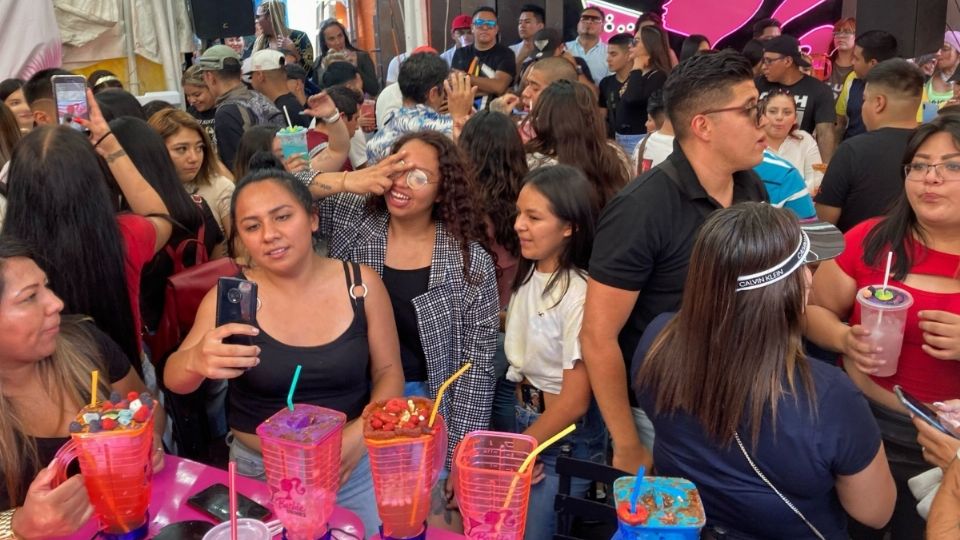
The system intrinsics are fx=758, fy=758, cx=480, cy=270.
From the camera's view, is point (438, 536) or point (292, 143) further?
point (292, 143)

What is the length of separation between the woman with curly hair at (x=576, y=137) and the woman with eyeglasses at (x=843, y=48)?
4.84m

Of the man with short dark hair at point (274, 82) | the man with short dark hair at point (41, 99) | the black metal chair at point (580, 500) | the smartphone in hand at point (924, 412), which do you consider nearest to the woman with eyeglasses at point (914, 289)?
the smartphone in hand at point (924, 412)

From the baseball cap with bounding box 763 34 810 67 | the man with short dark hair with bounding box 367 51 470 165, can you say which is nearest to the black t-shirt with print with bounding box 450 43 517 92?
the baseball cap with bounding box 763 34 810 67

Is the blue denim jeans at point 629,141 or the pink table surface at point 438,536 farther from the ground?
the blue denim jeans at point 629,141

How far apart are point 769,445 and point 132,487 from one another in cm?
136

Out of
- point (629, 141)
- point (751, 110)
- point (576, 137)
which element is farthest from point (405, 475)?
point (629, 141)

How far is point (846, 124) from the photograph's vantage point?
20.2 ft

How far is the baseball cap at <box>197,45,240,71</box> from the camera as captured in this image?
A: 5.45 meters

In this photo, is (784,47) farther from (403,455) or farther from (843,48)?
(403,455)

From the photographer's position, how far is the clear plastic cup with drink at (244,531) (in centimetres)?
158

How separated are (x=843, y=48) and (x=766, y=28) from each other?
782 millimetres

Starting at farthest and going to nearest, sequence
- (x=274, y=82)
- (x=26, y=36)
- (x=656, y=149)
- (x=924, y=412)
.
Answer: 1. (x=26, y=36)
2. (x=274, y=82)
3. (x=656, y=149)
4. (x=924, y=412)

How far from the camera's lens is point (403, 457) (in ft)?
4.96

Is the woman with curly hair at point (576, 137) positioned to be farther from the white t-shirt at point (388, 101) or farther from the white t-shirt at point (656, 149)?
the white t-shirt at point (388, 101)
